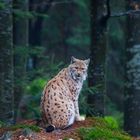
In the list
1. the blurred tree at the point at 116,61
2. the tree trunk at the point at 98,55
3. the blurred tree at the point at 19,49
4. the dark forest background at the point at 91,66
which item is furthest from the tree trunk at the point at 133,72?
the blurred tree at the point at 116,61

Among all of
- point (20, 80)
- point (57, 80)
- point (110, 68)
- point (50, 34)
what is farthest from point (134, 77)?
point (50, 34)

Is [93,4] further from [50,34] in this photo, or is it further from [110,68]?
[50,34]

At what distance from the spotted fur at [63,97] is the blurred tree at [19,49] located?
9.88ft

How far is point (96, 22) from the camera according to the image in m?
11.0

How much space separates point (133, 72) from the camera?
12.0 meters

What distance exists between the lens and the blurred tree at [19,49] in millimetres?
12936

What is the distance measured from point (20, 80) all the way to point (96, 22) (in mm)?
2193

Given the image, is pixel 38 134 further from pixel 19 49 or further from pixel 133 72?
pixel 19 49

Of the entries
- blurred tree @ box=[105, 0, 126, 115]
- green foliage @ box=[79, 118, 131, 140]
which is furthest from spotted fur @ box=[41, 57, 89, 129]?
blurred tree @ box=[105, 0, 126, 115]

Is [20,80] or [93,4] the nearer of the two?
[93,4]

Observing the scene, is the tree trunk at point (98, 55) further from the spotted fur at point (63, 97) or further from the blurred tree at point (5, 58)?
the blurred tree at point (5, 58)

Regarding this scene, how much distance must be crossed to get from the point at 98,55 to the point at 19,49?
8.63ft

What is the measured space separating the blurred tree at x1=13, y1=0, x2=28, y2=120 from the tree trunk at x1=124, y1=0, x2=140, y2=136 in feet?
6.91

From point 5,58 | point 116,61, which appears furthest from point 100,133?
point 116,61
